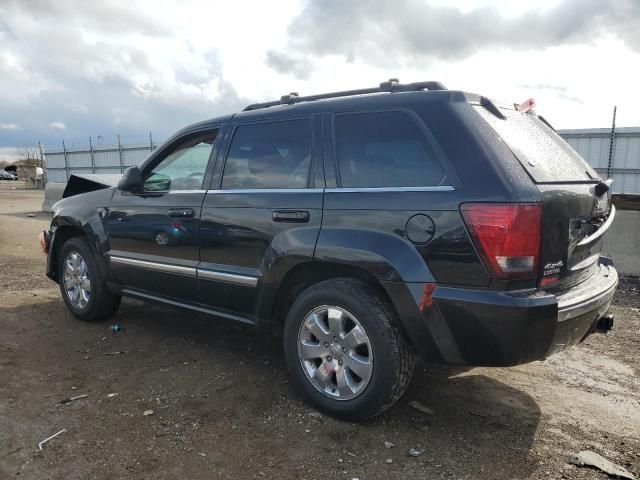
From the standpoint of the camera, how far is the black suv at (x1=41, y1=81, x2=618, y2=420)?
258 centimetres

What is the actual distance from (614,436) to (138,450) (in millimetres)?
2743

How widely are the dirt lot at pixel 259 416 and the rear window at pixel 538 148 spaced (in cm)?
151

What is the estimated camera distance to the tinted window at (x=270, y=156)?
3.39 m

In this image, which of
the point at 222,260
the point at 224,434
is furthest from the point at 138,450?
the point at 222,260

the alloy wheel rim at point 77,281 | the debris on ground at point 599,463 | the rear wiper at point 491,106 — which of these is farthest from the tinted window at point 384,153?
the alloy wheel rim at point 77,281

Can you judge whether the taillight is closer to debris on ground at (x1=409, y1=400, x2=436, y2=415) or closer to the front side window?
debris on ground at (x1=409, y1=400, x2=436, y2=415)

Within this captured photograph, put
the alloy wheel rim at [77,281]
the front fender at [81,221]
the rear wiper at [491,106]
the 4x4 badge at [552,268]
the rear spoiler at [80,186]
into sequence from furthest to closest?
the rear spoiler at [80,186] < the alloy wheel rim at [77,281] < the front fender at [81,221] < the rear wiper at [491,106] < the 4x4 badge at [552,268]

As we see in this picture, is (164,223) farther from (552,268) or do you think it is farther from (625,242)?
(625,242)

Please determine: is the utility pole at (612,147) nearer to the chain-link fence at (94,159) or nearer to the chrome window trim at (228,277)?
the chrome window trim at (228,277)

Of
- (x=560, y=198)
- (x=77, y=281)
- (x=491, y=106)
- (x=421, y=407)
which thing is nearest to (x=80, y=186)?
(x=77, y=281)

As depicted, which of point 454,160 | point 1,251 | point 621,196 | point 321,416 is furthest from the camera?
point 1,251

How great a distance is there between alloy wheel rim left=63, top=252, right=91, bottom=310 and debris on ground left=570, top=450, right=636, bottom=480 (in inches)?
168

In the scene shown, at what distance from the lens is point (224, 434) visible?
298 centimetres

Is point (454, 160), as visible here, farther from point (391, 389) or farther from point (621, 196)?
point (621, 196)
